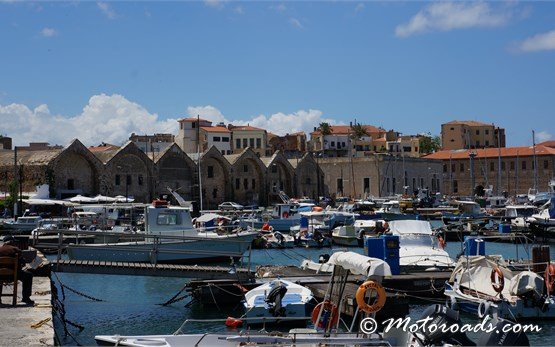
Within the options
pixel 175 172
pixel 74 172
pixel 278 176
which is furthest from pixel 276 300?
pixel 278 176

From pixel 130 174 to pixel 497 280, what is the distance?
162 ft

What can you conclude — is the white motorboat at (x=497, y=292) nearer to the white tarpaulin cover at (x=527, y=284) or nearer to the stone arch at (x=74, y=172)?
the white tarpaulin cover at (x=527, y=284)

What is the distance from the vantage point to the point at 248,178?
3073 inches

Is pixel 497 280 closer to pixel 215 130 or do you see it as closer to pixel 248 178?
pixel 248 178

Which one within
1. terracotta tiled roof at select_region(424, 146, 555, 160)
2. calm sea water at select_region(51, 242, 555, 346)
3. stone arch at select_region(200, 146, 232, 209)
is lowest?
calm sea water at select_region(51, 242, 555, 346)

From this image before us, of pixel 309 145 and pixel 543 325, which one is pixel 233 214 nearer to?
pixel 543 325

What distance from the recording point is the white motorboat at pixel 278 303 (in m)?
19.4

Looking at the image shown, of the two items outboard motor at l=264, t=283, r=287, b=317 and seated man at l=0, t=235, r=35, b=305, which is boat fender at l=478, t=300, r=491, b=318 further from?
seated man at l=0, t=235, r=35, b=305

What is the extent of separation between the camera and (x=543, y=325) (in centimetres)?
1931

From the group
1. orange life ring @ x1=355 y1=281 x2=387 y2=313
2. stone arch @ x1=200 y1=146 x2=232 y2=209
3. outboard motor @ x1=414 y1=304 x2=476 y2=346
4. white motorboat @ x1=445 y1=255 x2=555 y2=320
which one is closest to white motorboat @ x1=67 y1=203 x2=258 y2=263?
white motorboat @ x1=445 y1=255 x2=555 y2=320

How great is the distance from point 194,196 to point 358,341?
197 ft

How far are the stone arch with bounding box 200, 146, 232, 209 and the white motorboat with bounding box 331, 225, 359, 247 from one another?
27.7 metres

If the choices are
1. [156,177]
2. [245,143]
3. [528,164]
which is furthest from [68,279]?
[528,164]

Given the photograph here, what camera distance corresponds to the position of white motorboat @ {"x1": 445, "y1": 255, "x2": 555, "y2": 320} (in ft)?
63.3
